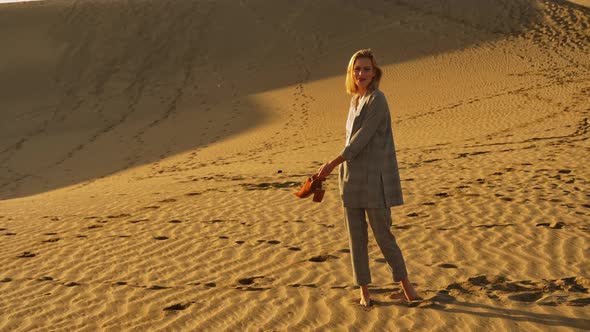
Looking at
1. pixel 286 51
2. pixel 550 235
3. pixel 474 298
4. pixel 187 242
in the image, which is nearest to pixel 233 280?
pixel 187 242

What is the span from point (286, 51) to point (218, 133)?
11.0 metres

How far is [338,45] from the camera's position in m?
28.7

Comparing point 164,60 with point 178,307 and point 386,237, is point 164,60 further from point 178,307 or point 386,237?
point 386,237

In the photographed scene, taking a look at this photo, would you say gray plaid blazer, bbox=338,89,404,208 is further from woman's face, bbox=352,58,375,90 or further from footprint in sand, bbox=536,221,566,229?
footprint in sand, bbox=536,221,566,229

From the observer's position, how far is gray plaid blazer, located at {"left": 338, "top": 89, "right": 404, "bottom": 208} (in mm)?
3965

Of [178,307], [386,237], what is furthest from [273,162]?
[386,237]

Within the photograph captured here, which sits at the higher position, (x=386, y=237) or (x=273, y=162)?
(x=273, y=162)

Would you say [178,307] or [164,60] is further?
[164,60]

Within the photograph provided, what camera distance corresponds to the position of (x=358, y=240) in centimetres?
422

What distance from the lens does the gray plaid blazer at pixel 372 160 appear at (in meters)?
3.96

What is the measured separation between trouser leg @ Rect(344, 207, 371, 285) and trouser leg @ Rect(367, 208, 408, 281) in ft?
0.26

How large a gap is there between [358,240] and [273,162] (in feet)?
28.9

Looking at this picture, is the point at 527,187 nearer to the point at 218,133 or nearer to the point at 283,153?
the point at 283,153

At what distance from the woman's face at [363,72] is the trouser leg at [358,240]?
2.62 ft
